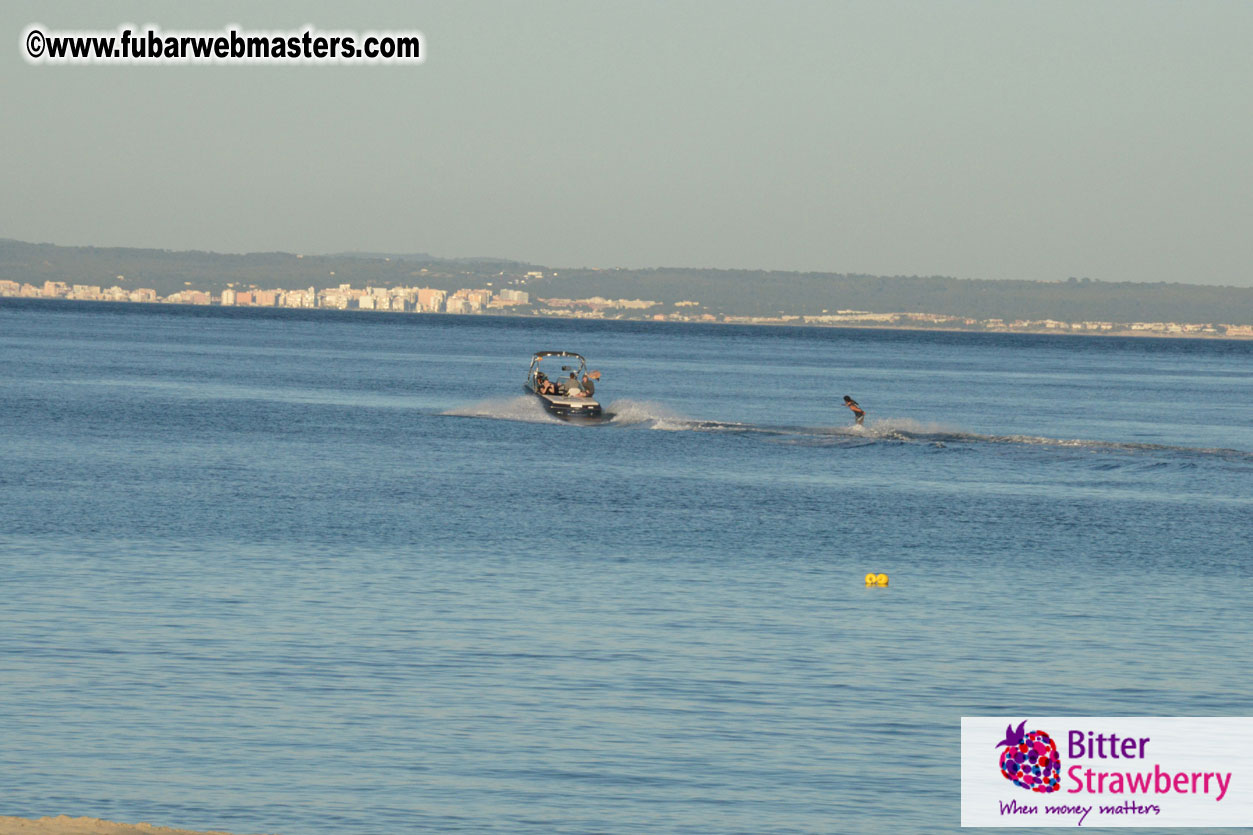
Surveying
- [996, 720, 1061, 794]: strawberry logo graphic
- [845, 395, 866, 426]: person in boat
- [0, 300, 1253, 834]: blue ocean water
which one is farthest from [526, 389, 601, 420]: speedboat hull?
[996, 720, 1061, 794]: strawberry logo graphic

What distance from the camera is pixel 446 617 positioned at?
78.1 ft

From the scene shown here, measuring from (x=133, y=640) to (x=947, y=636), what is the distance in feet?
38.3

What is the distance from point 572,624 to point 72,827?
457 inches

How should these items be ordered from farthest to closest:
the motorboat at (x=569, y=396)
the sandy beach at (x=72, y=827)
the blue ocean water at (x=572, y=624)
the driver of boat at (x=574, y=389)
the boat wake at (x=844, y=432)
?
1. the driver of boat at (x=574, y=389)
2. the motorboat at (x=569, y=396)
3. the boat wake at (x=844, y=432)
4. the blue ocean water at (x=572, y=624)
5. the sandy beach at (x=72, y=827)

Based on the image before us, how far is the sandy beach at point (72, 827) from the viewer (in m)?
12.2

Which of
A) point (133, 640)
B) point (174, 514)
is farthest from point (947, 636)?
point (174, 514)

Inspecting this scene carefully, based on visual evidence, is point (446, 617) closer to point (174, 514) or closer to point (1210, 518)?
point (174, 514)

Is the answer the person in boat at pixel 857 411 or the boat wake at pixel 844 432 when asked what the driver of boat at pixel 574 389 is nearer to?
the boat wake at pixel 844 432

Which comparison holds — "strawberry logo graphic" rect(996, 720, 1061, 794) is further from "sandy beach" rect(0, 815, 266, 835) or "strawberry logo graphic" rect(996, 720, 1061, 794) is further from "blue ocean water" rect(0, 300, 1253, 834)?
"sandy beach" rect(0, 815, 266, 835)

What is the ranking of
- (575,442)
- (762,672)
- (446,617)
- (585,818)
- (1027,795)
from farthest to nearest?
(575,442)
(446,617)
(762,672)
(1027,795)
(585,818)

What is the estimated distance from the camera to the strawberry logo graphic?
52.4ft

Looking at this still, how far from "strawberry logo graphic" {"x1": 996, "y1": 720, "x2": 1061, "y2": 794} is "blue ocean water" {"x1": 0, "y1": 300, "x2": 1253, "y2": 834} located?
2.29 ft

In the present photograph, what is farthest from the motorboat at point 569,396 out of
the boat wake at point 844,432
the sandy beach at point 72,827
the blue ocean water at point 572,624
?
the sandy beach at point 72,827

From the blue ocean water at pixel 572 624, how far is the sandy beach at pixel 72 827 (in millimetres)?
1202
